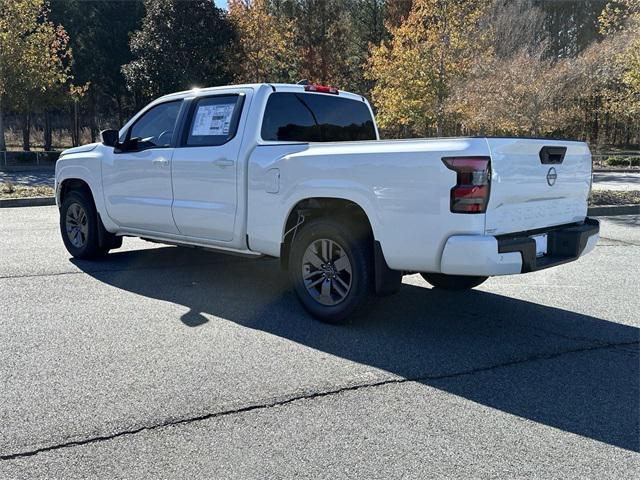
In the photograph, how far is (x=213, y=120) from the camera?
19.1 ft

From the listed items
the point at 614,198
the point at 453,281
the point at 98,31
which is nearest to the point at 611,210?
the point at 614,198

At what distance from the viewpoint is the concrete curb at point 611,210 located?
41.2 feet

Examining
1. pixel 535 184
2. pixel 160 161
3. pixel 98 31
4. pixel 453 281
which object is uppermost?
pixel 98 31

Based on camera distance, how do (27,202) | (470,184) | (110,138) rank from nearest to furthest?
(470,184) → (110,138) → (27,202)

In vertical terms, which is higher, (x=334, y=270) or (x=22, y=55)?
(x=22, y=55)

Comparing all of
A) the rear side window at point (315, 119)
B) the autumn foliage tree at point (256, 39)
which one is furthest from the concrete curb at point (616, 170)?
the rear side window at point (315, 119)

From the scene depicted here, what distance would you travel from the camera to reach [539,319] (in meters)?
5.22

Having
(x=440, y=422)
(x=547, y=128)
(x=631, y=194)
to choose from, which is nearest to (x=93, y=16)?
(x=547, y=128)

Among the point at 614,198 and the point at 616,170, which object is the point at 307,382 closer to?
the point at 614,198

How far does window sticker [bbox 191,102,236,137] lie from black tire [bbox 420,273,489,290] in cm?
239

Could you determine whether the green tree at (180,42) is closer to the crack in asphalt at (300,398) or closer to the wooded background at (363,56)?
the wooded background at (363,56)

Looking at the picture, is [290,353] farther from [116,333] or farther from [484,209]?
[484,209]

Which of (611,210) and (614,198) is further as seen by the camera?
(614,198)

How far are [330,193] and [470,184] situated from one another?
3.83 feet
